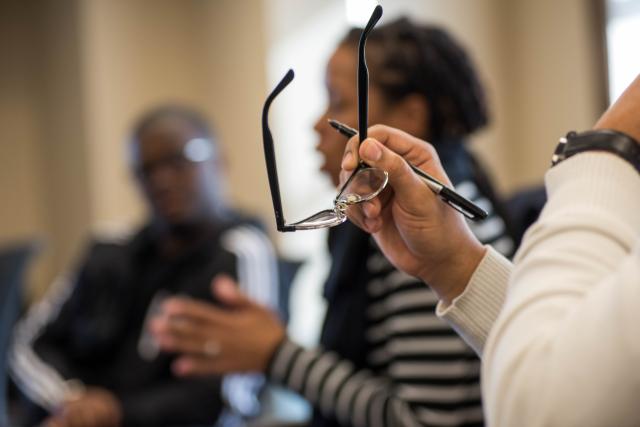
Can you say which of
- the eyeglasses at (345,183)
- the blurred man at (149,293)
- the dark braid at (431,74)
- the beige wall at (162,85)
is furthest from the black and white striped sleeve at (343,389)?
the beige wall at (162,85)

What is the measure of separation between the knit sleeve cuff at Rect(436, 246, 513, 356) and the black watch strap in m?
0.19

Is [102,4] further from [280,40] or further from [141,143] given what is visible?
[141,143]

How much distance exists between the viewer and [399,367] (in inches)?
42.4

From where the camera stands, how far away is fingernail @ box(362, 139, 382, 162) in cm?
61

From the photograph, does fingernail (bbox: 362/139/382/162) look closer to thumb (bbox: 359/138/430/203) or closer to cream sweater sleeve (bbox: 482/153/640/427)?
thumb (bbox: 359/138/430/203)

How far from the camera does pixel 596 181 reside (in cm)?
51

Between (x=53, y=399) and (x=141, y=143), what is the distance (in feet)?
2.18

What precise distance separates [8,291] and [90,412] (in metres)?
0.42

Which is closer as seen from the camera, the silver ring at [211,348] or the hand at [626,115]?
the hand at [626,115]

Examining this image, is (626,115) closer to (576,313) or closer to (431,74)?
(576,313)

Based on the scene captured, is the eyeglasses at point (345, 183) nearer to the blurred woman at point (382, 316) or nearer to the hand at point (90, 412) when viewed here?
the blurred woman at point (382, 316)

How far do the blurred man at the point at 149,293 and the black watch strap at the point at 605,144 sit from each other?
4.67ft

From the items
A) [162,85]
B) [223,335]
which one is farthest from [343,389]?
[162,85]

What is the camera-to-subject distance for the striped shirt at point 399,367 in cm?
105
